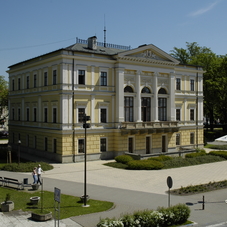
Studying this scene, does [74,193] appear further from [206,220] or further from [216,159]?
[216,159]

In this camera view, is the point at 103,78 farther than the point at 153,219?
Yes

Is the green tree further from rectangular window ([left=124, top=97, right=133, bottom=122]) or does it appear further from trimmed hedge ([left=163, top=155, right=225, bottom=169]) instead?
trimmed hedge ([left=163, top=155, right=225, bottom=169])

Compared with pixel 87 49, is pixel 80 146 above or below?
below

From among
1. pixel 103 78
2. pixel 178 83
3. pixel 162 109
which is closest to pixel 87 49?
pixel 103 78

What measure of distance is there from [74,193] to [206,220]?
10193 millimetres

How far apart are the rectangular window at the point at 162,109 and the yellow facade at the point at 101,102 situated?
0.15 meters

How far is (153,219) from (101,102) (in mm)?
26332

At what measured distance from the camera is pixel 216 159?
4119cm

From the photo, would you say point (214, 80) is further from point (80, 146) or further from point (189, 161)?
point (80, 146)

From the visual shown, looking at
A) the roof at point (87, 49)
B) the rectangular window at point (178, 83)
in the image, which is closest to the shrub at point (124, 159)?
the roof at point (87, 49)

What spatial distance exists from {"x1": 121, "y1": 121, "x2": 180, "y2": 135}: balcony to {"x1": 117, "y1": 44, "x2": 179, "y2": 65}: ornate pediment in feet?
29.0

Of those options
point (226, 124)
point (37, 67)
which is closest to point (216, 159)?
point (37, 67)

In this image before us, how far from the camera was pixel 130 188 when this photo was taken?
2617cm

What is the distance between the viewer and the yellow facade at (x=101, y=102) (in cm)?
3900
